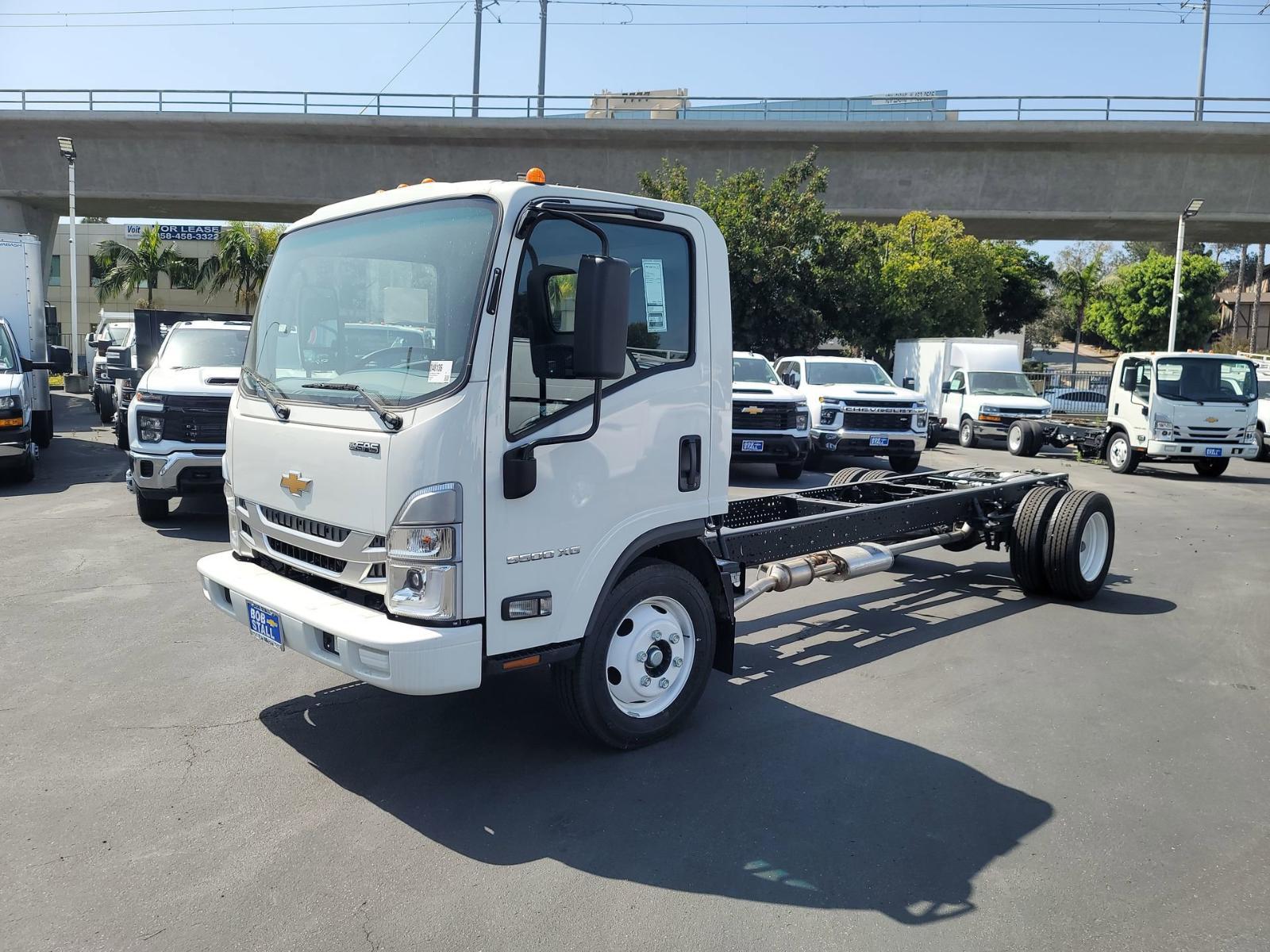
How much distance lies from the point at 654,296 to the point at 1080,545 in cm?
483

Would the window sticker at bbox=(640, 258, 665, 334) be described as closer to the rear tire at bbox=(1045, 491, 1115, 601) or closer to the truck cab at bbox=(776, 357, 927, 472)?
the rear tire at bbox=(1045, 491, 1115, 601)

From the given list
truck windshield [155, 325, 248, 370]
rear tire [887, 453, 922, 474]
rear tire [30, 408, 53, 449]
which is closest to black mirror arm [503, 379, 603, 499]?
truck windshield [155, 325, 248, 370]

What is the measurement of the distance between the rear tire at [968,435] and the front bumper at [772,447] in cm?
959

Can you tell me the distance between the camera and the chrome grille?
4.32 m

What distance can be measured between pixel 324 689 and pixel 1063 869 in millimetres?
3869

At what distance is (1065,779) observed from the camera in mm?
4711

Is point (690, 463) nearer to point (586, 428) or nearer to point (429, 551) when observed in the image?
point (586, 428)

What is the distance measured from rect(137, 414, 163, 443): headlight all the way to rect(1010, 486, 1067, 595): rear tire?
7.87 m

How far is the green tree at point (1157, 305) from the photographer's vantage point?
4866 cm

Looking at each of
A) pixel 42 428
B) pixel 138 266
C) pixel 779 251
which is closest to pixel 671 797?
pixel 42 428

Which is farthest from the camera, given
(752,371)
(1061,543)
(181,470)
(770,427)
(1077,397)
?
(1077,397)

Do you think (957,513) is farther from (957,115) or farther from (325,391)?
(957,115)

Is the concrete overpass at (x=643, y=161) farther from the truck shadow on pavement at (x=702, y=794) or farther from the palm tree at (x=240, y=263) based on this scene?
the truck shadow on pavement at (x=702, y=794)

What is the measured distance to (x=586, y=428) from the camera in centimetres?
439
